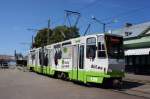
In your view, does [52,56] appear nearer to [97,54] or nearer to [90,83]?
[90,83]

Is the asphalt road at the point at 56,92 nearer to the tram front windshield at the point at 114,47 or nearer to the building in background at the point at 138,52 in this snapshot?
the tram front windshield at the point at 114,47

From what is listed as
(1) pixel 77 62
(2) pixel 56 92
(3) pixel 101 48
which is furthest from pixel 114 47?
(2) pixel 56 92

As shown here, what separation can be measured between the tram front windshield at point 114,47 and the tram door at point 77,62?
3030mm

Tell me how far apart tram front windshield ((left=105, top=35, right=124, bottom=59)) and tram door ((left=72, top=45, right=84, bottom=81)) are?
3.03 meters

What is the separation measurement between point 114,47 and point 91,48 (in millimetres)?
1612

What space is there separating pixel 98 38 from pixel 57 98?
285 inches

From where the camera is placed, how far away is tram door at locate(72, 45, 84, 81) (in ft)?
83.4

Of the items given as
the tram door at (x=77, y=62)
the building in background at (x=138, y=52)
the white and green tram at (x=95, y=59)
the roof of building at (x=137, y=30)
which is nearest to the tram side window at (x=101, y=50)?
the white and green tram at (x=95, y=59)

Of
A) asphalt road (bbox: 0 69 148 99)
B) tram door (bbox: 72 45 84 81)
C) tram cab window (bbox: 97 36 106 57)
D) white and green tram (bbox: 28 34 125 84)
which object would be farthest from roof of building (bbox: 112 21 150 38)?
asphalt road (bbox: 0 69 148 99)

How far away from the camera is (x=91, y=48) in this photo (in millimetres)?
24016

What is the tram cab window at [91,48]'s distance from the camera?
77.8 ft

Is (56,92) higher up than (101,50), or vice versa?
(101,50)

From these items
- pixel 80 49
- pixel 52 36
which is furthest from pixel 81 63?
pixel 52 36

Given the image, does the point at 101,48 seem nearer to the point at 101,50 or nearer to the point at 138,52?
the point at 101,50
